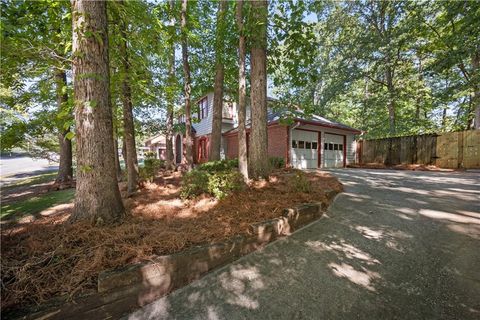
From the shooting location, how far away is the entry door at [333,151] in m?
13.8

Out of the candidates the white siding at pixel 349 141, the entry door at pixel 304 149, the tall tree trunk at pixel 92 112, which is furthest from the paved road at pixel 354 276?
the white siding at pixel 349 141

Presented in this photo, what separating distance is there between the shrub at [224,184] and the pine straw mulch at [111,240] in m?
0.18

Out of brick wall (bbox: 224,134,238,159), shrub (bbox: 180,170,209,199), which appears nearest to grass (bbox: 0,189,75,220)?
shrub (bbox: 180,170,209,199)

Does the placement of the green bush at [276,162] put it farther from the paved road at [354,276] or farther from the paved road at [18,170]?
the paved road at [18,170]

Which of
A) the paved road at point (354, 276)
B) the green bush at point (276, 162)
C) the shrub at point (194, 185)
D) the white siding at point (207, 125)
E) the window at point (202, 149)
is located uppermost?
the white siding at point (207, 125)

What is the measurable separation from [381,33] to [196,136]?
643 inches

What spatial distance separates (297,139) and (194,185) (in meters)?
8.94

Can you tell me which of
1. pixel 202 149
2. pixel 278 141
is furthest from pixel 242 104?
pixel 202 149

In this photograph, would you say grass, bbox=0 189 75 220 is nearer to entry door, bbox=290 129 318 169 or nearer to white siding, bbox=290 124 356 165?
entry door, bbox=290 129 318 169

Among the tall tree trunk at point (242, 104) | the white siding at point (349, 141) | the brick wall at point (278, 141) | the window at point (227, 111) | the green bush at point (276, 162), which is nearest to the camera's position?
the tall tree trunk at point (242, 104)

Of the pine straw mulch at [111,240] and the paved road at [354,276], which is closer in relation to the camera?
the pine straw mulch at [111,240]

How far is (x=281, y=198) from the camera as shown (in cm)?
429

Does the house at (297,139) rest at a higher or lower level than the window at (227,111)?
lower

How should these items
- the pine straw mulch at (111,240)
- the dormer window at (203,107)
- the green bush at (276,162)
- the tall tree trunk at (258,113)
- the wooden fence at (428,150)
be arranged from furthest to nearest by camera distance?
the dormer window at (203,107)
the wooden fence at (428,150)
the green bush at (276,162)
the tall tree trunk at (258,113)
the pine straw mulch at (111,240)
